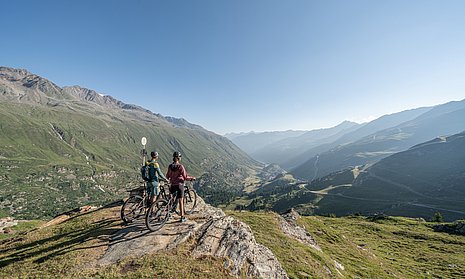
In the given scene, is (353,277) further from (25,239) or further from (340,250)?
(25,239)

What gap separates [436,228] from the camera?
68.3 metres

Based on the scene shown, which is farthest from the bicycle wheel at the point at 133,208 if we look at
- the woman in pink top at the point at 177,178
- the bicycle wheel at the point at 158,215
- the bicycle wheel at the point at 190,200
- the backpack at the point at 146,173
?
the bicycle wheel at the point at 190,200

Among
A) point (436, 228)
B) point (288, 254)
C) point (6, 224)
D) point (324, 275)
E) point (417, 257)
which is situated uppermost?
point (6, 224)

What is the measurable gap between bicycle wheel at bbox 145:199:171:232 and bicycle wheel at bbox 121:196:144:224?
4.37 feet

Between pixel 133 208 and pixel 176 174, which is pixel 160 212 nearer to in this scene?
pixel 133 208

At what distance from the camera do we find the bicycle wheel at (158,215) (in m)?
16.8

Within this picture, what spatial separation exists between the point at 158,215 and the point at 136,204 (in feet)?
7.04

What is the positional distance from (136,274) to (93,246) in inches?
198

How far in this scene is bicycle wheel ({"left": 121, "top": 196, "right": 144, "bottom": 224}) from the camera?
17969 millimetres

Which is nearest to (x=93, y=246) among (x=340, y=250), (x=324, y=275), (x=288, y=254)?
(x=288, y=254)

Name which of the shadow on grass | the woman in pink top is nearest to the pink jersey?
the woman in pink top

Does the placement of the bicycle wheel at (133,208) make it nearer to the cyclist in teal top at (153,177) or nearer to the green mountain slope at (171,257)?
the green mountain slope at (171,257)

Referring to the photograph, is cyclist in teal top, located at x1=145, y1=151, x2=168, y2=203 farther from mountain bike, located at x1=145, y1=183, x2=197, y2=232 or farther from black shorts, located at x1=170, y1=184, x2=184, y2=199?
black shorts, located at x1=170, y1=184, x2=184, y2=199

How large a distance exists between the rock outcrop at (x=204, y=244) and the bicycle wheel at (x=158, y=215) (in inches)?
17.4
